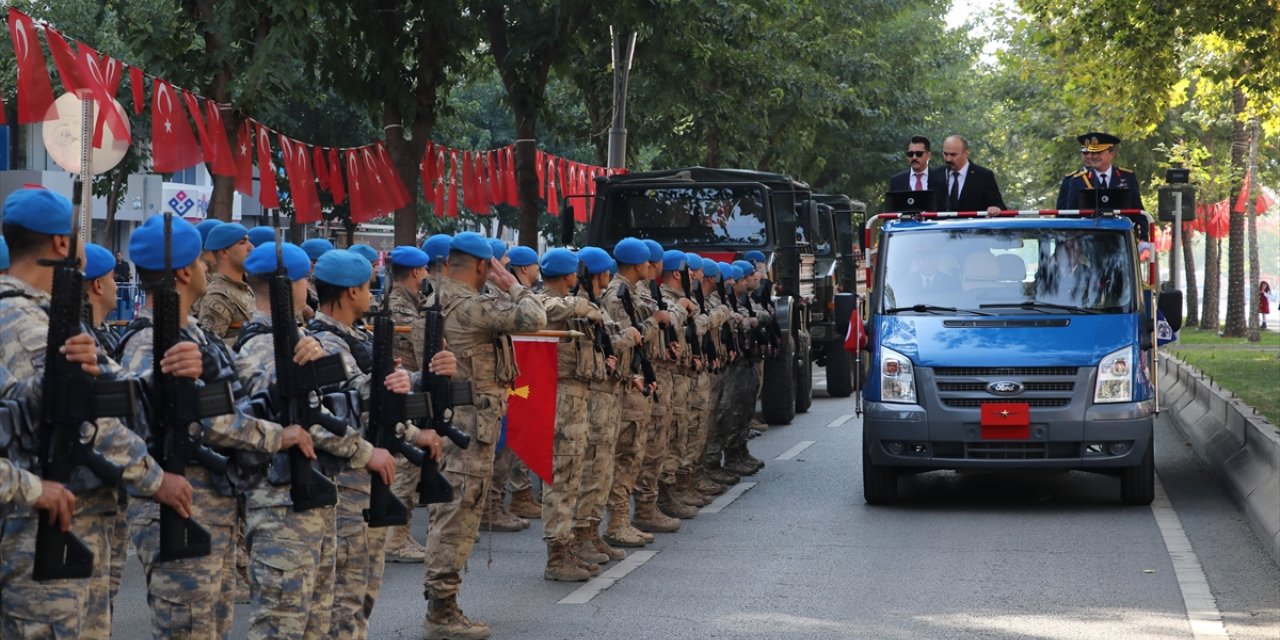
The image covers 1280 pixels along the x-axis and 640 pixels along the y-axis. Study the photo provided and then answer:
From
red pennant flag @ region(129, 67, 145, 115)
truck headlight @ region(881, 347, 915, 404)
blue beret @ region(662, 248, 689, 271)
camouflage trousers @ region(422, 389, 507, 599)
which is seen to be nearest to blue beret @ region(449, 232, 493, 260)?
camouflage trousers @ region(422, 389, 507, 599)

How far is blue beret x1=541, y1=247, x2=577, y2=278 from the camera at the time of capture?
9645mm

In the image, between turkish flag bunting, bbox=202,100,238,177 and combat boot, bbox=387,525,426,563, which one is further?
turkish flag bunting, bbox=202,100,238,177

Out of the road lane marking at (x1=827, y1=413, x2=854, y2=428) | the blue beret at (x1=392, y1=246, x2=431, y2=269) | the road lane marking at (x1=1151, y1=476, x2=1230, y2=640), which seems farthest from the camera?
the road lane marking at (x1=827, y1=413, x2=854, y2=428)

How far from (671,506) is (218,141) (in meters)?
5.13

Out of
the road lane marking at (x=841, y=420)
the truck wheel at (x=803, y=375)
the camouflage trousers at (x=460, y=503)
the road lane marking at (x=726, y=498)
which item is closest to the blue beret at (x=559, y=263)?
the camouflage trousers at (x=460, y=503)

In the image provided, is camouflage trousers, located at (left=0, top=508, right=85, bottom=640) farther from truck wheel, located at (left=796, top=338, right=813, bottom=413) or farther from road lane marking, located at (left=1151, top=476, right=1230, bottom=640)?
truck wheel, located at (left=796, top=338, right=813, bottom=413)

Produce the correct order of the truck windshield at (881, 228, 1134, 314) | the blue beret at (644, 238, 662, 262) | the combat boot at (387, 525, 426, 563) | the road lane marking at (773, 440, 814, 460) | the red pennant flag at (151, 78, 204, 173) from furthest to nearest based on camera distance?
the road lane marking at (773, 440, 814, 460), the red pennant flag at (151, 78, 204, 173), the truck windshield at (881, 228, 1134, 314), the blue beret at (644, 238, 662, 262), the combat boot at (387, 525, 426, 563)

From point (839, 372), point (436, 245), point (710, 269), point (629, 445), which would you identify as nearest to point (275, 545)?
point (436, 245)

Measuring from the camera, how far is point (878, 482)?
12.5 m

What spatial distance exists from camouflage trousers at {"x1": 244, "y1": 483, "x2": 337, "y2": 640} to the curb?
612cm

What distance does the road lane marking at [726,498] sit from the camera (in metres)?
12.5

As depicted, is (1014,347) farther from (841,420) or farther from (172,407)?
(841,420)

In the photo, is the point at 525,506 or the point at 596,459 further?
the point at 525,506

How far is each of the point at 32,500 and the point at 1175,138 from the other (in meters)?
38.7
